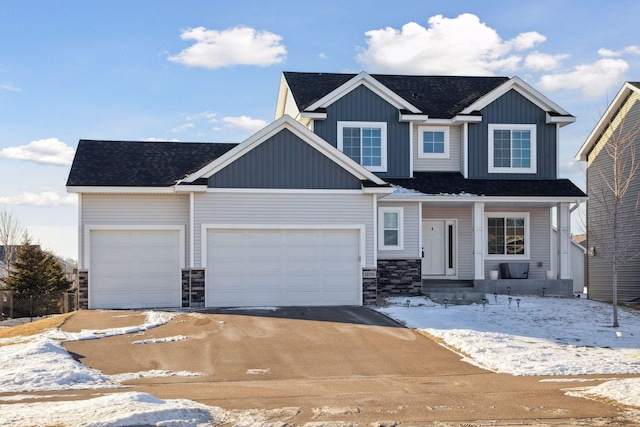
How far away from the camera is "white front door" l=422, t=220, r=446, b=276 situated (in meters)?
25.0

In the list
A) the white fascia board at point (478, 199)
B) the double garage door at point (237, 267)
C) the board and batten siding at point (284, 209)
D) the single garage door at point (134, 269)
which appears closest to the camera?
the board and batten siding at point (284, 209)

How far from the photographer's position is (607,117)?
28750mm

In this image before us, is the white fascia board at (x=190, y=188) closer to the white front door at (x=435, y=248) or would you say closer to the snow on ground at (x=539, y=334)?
the snow on ground at (x=539, y=334)

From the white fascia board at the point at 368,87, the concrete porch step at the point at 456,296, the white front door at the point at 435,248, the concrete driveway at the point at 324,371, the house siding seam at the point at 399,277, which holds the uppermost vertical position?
the white fascia board at the point at 368,87

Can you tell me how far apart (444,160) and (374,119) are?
3.08m

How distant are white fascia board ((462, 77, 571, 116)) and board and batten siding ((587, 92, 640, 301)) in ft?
8.08

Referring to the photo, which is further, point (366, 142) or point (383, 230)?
point (366, 142)

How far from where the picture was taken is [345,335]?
15992 millimetres

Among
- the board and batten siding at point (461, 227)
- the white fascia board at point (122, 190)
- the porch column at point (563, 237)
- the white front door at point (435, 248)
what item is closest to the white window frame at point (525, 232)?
the board and batten siding at point (461, 227)

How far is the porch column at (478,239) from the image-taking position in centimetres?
2380

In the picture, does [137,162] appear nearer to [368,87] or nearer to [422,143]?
[368,87]

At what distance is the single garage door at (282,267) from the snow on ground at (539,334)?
175 centimetres

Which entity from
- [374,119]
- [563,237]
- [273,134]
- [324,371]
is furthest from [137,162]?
[563,237]

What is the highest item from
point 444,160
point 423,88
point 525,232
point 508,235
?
point 423,88
